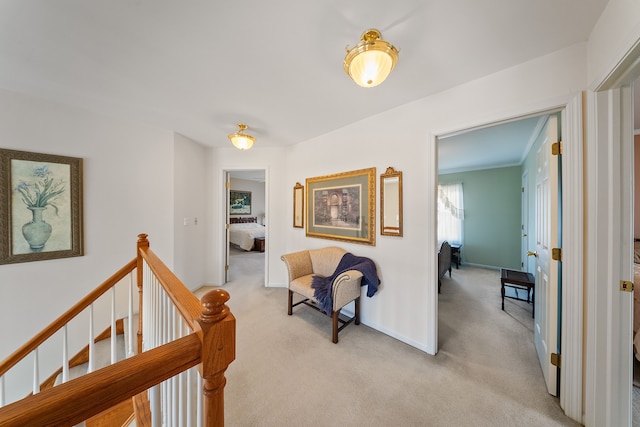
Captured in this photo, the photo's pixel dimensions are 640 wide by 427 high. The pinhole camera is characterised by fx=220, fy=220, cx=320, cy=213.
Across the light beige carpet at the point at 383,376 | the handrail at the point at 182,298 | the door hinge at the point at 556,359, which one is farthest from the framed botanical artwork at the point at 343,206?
the handrail at the point at 182,298

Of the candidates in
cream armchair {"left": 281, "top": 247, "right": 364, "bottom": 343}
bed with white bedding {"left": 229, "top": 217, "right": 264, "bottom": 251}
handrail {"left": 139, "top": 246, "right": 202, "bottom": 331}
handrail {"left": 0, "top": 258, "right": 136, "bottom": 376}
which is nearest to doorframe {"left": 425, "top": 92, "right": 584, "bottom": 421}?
cream armchair {"left": 281, "top": 247, "right": 364, "bottom": 343}

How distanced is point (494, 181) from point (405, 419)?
518 centimetres

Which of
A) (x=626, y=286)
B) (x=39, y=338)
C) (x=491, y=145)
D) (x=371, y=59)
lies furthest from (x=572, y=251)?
(x=39, y=338)

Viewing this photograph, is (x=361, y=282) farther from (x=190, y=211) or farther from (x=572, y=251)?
(x=190, y=211)

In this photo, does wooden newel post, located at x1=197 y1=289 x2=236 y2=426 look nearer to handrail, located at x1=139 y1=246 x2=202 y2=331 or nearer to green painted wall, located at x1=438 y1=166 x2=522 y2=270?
handrail, located at x1=139 y1=246 x2=202 y2=331

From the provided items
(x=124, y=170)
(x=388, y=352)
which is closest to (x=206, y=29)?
(x=124, y=170)

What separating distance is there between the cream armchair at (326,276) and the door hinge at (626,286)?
1.66 metres

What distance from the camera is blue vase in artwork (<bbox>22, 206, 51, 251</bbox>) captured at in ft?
6.95

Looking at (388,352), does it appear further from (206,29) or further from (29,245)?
(29,245)

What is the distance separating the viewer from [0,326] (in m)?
2.00

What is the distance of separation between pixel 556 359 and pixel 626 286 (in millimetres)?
705

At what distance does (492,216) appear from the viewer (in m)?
4.91

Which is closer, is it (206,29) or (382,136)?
(206,29)

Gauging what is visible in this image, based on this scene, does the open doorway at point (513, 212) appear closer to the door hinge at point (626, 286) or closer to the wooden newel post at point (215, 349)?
the door hinge at point (626, 286)
